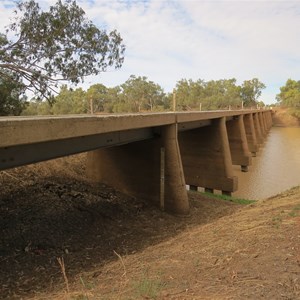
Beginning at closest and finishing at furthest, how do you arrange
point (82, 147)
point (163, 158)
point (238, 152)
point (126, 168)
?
point (82, 147) < point (163, 158) < point (126, 168) < point (238, 152)

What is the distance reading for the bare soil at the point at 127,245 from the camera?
11.0 feet

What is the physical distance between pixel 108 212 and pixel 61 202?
4.78ft

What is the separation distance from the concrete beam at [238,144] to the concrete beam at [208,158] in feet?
23.0

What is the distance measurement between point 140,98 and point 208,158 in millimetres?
30357

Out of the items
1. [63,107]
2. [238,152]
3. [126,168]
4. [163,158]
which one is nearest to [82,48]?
[63,107]

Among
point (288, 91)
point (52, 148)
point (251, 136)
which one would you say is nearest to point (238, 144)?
point (251, 136)

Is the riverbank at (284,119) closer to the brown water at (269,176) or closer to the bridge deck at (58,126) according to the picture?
the brown water at (269,176)

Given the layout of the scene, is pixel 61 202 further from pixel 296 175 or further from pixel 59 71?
pixel 296 175

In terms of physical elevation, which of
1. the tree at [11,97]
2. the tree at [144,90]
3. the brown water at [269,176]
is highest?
the tree at [144,90]

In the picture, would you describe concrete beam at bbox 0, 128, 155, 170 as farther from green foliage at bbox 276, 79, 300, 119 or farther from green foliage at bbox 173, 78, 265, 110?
green foliage at bbox 276, 79, 300, 119

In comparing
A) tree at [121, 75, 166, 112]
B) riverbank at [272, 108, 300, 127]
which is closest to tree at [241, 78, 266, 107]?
riverbank at [272, 108, 300, 127]

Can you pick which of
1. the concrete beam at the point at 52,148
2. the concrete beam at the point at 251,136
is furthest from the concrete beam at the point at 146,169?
the concrete beam at the point at 251,136

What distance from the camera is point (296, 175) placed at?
68.6 ft

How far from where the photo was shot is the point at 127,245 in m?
7.68
